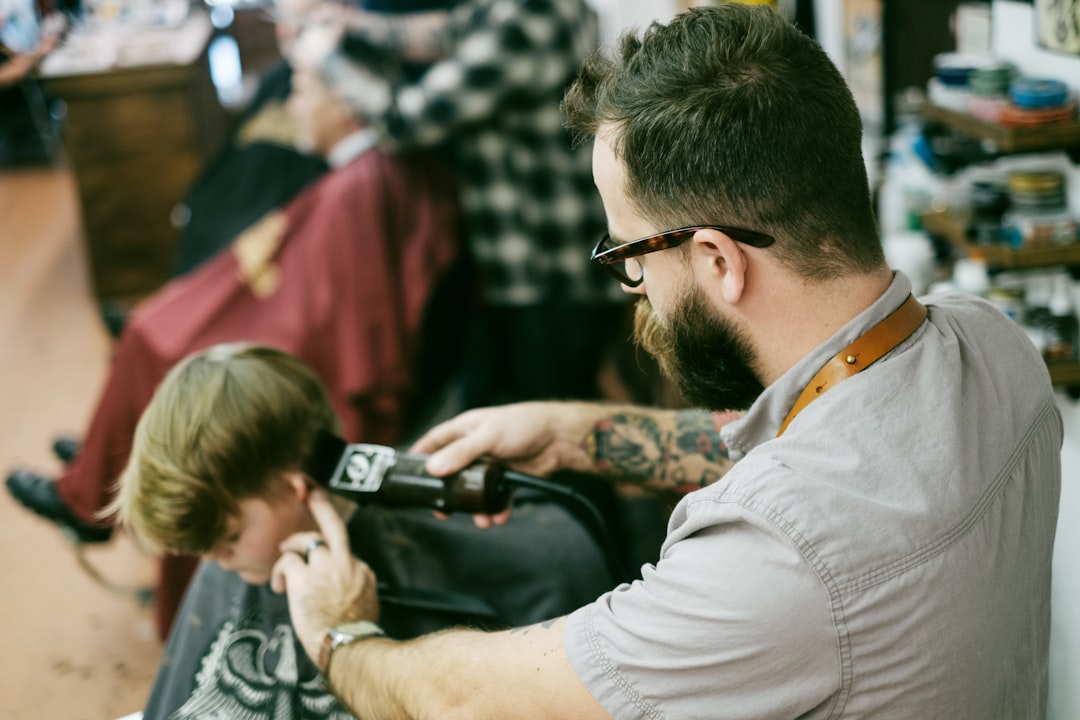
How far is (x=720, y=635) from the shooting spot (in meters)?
0.93

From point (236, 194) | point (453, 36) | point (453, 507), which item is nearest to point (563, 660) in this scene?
point (453, 507)

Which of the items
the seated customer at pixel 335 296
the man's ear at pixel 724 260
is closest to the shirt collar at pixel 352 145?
the seated customer at pixel 335 296

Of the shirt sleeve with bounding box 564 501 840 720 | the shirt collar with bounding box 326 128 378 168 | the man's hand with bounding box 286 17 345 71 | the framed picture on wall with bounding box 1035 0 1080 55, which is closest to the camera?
the shirt sleeve with bounding box 564 501 840 720

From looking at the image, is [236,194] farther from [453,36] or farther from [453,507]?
[453,507]

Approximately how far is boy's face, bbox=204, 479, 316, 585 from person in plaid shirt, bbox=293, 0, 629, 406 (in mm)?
1352

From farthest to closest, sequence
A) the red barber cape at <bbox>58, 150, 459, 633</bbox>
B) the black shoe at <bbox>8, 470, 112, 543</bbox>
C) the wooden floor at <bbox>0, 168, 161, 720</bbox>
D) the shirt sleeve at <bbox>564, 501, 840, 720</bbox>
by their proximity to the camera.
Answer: the red barber cape at <bbox>58, 150, 459, 633</bbox> < the black shoe at <bbox>8, 470, 112, 543</bbox> < the wooden floor at <bbox>0, 168, 161, 720</bbox> < the shirt sleeve at <bbox>564, 501, 840, 720</bbox>

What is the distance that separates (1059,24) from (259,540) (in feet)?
4.52

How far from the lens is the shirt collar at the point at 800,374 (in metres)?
1.07

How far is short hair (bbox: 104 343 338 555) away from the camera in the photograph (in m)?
1.50

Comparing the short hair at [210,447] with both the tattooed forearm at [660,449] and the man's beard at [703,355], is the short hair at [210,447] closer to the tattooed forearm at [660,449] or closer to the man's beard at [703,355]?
the tattooed forearm at [660,449]

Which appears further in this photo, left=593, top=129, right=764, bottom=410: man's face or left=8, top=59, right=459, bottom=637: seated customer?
left=8, top=59, right=459, bottom=637: seated customer

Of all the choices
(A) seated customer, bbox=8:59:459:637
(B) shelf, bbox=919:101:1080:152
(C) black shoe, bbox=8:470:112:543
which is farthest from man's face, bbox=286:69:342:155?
(B) shelf, bbox=919:101:1080:152

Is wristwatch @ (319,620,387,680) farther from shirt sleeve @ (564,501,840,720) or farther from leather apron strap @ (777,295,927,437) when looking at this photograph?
leather apron strap @ (777,295,927,437)

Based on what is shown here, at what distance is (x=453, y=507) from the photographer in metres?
1.46
